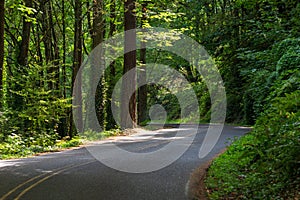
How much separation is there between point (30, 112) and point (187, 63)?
3053 centimetres

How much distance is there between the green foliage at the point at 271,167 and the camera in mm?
8430

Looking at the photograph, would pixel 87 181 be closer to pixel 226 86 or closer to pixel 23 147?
pixel 23 147

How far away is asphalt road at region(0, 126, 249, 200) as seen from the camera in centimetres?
912

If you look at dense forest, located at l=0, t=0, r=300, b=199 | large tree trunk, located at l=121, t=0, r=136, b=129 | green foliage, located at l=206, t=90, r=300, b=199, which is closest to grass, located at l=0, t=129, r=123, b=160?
dense forest, located at l=0, t=0, r=300, b=199

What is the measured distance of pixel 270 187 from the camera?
28.0 feet

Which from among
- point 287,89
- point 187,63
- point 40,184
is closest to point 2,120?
point 40,184

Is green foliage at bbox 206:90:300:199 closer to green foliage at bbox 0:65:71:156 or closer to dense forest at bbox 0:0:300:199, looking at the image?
dense forest at bbox 0:0:300:199

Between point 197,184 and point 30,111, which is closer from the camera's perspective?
point 197,184

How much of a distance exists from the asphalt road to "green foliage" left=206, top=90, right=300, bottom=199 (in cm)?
97

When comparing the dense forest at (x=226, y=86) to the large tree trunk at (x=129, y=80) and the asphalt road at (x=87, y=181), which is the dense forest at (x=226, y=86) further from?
the asphalt road at (x=87, y=181)

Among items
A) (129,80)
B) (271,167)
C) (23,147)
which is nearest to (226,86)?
(129,80)

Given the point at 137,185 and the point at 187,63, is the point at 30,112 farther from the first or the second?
the point at 187,63

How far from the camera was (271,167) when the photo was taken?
910 centimetres

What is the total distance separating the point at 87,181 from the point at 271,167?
4.51 m
